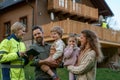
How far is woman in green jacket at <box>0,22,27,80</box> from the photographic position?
571 centimetres

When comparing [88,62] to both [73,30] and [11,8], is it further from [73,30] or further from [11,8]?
[11,8]

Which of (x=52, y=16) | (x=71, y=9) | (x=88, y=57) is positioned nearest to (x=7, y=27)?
(x=52, y=16)

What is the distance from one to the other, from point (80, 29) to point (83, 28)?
1.72 feet

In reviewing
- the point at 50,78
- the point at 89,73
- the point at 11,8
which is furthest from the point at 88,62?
the point at 11,8

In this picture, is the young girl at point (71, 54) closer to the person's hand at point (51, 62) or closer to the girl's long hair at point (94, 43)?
the person's hand at point (51, 62)

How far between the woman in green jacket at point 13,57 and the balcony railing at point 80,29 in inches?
755

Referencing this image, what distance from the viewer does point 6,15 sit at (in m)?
33.5

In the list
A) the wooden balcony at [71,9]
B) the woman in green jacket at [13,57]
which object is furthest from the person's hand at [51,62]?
the wooden balcony at [71,9]

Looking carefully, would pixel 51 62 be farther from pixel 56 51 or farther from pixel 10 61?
pixel 10 61

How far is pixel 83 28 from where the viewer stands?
26.5m

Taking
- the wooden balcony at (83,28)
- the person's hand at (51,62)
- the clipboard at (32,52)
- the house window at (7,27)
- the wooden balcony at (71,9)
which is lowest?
the person's hand at (51,62)

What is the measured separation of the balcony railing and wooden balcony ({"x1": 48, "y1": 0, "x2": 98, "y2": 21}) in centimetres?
305

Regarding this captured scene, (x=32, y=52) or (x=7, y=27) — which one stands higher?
(x=7, y=27)

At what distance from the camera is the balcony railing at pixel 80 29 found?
25.2 meters
